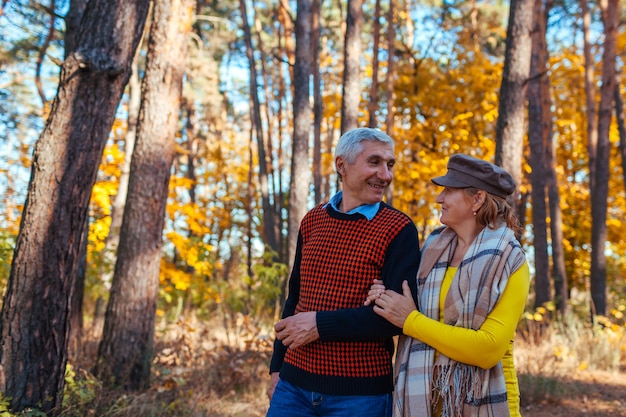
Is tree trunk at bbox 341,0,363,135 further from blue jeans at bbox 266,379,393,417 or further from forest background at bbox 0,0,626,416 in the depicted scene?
blue jeans at bbox 266,379,393,417

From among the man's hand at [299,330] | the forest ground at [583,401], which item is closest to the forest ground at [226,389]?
the forest ground at [583,401]

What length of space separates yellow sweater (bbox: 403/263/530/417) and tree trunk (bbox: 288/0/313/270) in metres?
7.47

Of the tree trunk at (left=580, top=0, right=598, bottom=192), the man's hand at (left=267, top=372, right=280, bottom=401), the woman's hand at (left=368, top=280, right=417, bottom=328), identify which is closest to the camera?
Answer: the woman's hand at (left=368, top=280, right=417, bottom=328)

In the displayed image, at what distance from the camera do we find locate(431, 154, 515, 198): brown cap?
2408mm

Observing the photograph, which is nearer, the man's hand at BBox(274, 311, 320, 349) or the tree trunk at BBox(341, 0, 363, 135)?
the man's hand at BBox(274, 311, 320, 349)

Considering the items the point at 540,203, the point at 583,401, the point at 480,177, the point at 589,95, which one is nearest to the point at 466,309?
the point at 480,177

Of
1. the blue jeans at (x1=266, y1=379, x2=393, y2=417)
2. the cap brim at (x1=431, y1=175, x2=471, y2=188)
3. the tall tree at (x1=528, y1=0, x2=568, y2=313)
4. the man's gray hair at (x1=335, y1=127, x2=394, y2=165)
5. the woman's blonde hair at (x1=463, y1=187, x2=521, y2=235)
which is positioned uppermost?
the tall tree at (x1=528, y1=0, x2=568, y2=313)

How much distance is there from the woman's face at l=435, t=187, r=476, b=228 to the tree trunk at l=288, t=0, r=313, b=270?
24.0ft

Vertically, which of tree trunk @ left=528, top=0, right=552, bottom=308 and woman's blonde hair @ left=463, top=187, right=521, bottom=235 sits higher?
tree trunk @ left=528, top=0, right=552, bottom=308

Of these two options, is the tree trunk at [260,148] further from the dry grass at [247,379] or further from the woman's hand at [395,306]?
the woman's hand at [395,306]

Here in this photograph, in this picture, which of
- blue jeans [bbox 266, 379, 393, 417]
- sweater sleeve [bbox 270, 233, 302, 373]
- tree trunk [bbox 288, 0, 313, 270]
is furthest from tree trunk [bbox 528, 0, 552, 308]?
blue jeans [bbox 266, 379, 393, 417]

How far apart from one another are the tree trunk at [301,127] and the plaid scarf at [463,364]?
7.41 meters

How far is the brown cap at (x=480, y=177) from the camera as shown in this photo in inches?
94.8

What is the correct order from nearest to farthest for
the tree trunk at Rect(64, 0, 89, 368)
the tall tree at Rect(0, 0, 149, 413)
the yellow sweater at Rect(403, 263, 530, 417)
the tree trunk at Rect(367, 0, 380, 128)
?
the yellow sweater at Rect(403, 263, 530, 417), the tall tree at Rect(0, 0, 149, 413), the tree trunk at Rect(64, 0, 89, 368), the tree trunk at Rect(367, 0, 380, 128)
